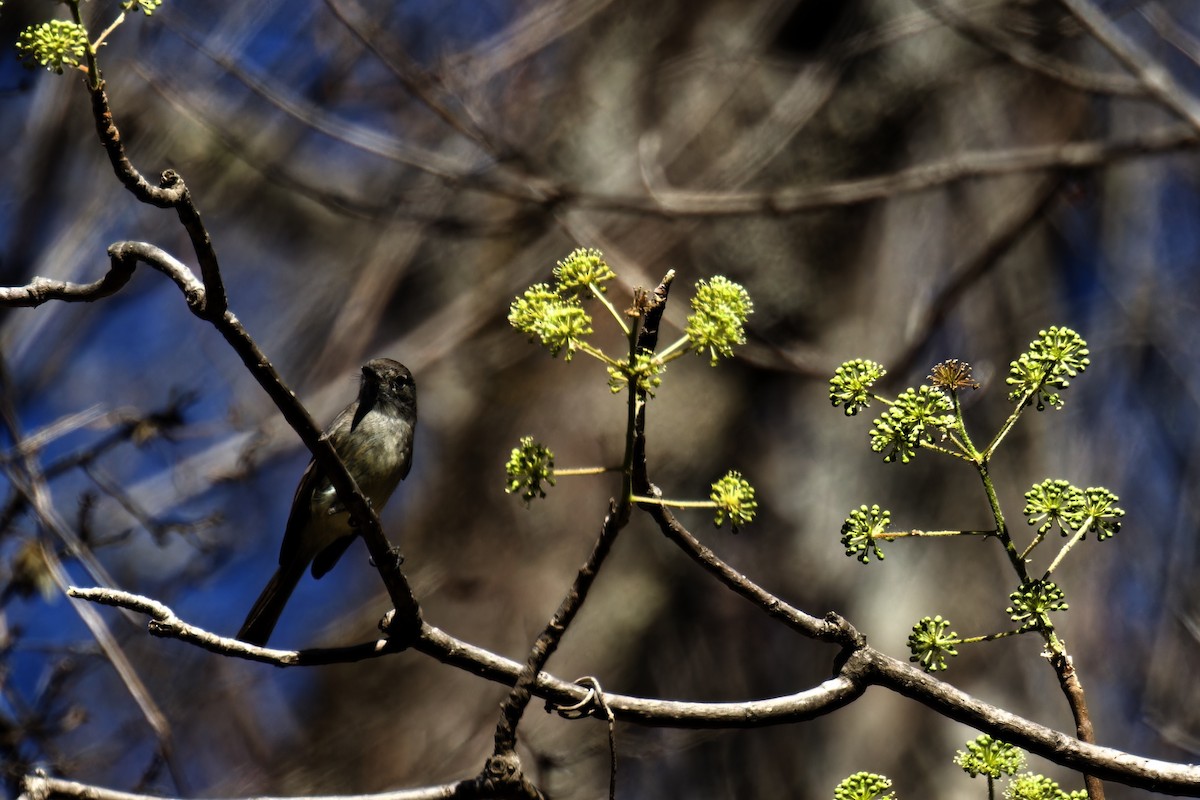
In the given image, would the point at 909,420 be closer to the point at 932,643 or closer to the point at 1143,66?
the point at 932,643

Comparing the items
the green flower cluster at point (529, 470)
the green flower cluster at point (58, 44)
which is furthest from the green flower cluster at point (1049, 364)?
the green flower cluster at point (58, 44)

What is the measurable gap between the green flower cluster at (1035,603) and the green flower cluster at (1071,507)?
10 cm

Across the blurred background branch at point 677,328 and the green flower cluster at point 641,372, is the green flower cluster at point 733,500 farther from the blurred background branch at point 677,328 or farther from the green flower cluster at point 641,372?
the blurred background branch at point 677,328

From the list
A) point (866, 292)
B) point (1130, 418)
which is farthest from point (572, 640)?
point (1130, 418)

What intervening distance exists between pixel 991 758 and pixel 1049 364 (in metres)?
0.55

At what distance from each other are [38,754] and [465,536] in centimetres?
262

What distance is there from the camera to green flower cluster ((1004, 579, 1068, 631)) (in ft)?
5.50

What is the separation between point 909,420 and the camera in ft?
5.82

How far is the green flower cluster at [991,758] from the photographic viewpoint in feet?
5.66

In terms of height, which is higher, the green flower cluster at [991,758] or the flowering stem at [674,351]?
the flowering stem at [674,351]

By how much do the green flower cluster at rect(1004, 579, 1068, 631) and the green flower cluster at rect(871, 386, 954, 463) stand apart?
0.23 metres

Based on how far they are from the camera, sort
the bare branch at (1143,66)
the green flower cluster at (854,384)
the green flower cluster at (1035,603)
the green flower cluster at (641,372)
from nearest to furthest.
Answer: the green flower cluster at (641,372) → the green flower cluster at (1035,603) → the green flower cluster at (854,384) → the bare branch at (1143,66)

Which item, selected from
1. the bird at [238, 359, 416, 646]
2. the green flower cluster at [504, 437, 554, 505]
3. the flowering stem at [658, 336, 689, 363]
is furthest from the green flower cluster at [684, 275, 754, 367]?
the bird at [238, 359, 416, 646]

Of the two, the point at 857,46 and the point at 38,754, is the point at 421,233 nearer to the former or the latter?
the point at 857,46
